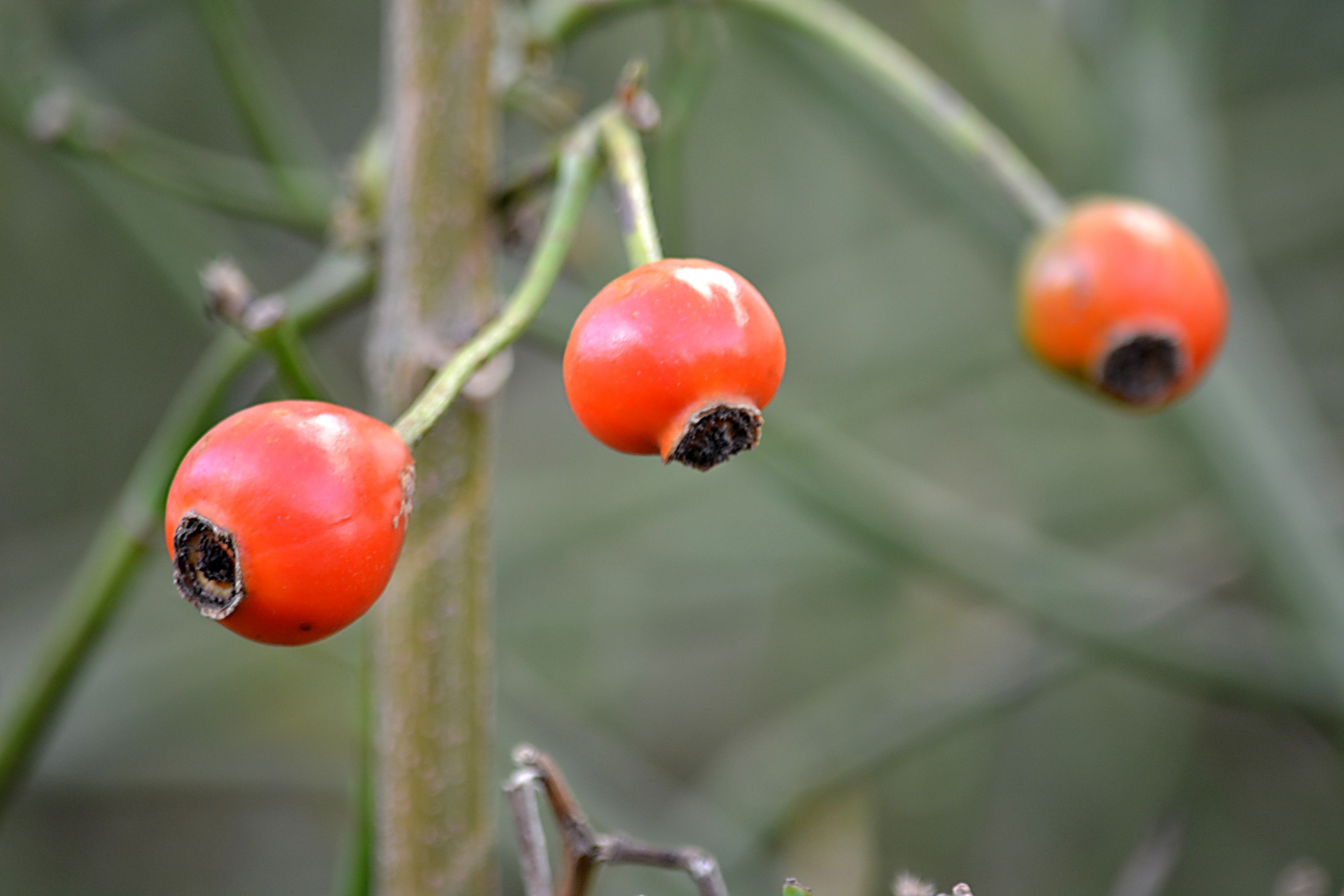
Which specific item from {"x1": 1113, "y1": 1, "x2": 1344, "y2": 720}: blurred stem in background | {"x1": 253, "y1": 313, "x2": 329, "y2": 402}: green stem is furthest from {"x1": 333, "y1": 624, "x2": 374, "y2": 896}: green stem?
{"x1": 1113, "y1": 1, "x2": 1344, "y2": 720}: blurred stem in background

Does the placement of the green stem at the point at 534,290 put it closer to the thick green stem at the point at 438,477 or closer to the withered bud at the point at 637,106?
the withered bud at the point at 637,106

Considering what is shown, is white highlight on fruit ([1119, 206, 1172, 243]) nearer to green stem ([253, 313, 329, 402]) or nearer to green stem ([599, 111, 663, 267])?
green stem ([599, 111, 663, 267])

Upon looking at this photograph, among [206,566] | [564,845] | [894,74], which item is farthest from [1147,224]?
[206,566]

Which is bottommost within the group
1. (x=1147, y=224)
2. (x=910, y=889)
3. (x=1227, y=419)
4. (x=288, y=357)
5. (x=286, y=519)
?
(x=910, y=889)

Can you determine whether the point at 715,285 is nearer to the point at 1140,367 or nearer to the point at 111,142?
the point at 1140,367

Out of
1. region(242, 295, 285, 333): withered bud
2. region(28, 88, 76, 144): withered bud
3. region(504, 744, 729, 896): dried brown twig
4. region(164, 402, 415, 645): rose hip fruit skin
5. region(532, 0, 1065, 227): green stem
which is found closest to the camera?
region(164, 402, 415, 645): rose hip fruit skin

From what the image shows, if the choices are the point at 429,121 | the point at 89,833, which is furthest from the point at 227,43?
the point at 89,833
